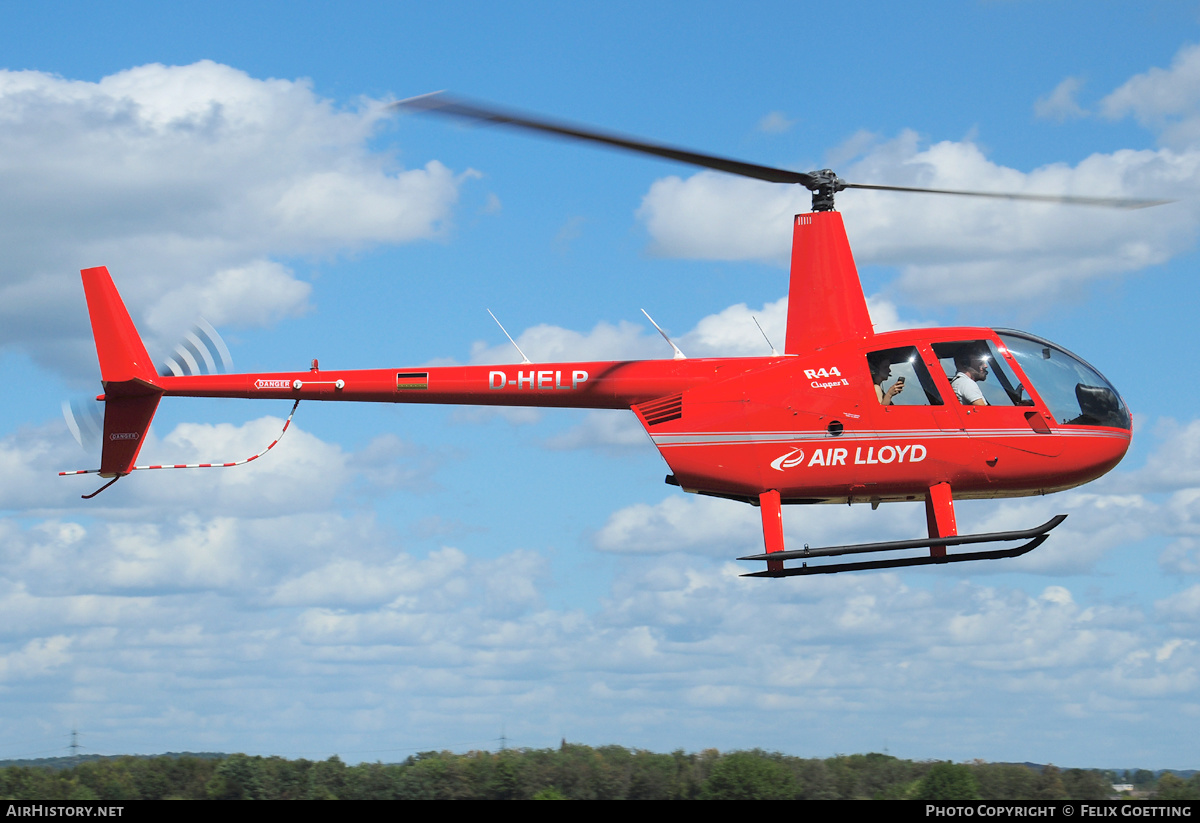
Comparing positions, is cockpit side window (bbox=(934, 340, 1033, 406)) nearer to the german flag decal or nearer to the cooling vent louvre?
the cooling vent louvre

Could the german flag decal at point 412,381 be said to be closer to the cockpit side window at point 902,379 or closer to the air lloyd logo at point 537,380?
the air lloyd logo at point 537,380

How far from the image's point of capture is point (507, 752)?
20172 mm

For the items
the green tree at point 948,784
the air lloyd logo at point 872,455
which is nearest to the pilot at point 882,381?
the air lloyd logo at point 872,455

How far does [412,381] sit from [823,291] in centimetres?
766

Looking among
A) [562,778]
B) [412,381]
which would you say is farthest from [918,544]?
[412,381]

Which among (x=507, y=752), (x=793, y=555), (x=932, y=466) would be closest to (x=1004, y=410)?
(x=932, y=466)

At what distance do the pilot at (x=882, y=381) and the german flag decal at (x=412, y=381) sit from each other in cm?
800

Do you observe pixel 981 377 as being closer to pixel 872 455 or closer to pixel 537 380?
pixel 872 455

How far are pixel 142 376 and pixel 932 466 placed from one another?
14.8 metres

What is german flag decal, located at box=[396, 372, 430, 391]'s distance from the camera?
22156 millimetres

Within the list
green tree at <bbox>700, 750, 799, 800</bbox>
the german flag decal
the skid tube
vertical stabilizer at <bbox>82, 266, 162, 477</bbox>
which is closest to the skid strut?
the skid tube

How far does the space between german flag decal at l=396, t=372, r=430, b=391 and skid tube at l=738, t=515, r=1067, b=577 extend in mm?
6730

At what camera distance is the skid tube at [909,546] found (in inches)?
747

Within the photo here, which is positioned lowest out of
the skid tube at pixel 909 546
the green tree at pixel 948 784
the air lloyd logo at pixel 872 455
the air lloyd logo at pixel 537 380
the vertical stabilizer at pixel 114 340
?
the green tree at pixel 948 784
